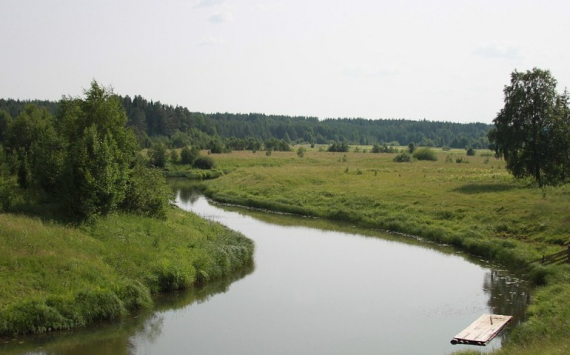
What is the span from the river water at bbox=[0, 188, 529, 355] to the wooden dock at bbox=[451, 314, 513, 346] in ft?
1.09

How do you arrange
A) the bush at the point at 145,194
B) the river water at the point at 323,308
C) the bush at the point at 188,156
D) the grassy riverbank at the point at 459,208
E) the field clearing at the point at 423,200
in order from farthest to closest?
the bush at the point at 188,156
the field clearing at the point at 423,200
the bush at the point at 145,194
the grassy riverbank at the point at 459,208
the river water at the point at 323,308

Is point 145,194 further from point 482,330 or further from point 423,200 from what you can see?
point 423,200

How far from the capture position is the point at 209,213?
181ft

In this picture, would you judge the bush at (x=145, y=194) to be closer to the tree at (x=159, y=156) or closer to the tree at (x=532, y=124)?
the tree at (x=532, y=124)

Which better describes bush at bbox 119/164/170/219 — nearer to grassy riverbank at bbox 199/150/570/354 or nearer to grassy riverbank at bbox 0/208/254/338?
grassy riverbank at bbox 0/208/254/338

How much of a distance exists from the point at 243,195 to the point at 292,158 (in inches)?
1866

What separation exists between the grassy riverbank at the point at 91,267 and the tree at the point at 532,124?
30040mm

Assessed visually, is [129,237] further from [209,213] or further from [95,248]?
[209,213]

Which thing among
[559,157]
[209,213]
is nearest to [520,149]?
[559,157]

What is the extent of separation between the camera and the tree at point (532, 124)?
4866 centimetres

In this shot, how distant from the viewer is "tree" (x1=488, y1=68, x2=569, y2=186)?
1916 inches

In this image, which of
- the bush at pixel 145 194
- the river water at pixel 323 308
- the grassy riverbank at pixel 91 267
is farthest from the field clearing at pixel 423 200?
the bush at pixel 145 194

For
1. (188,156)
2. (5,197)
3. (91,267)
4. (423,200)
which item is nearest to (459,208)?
(423,200)

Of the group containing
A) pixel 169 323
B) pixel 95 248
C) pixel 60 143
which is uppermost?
pixel 60 143
